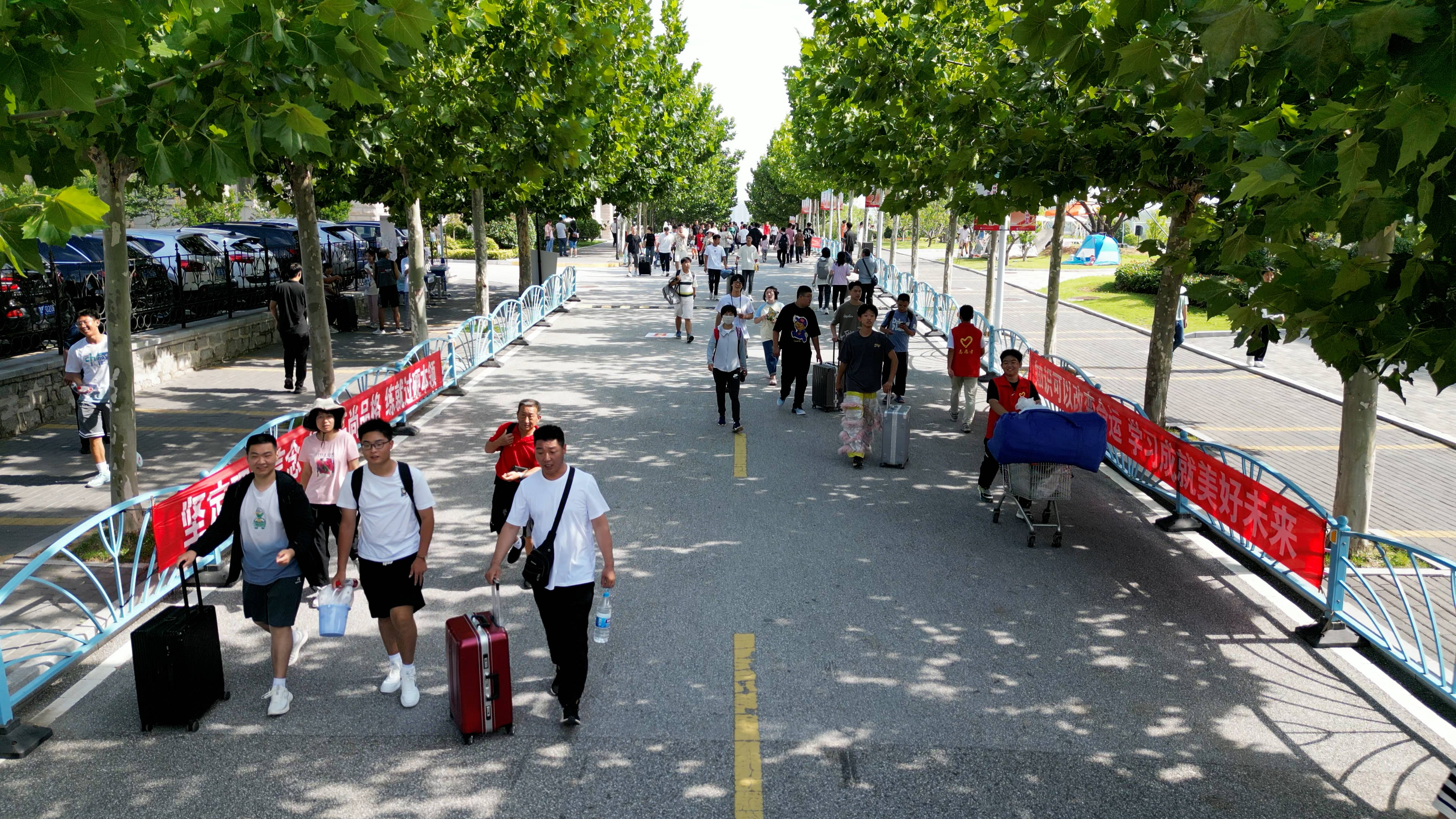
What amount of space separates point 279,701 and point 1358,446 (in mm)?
8204

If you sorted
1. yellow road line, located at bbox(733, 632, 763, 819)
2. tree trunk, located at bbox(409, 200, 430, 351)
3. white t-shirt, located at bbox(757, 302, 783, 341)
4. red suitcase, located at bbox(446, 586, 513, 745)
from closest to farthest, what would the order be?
yellow road line, located at bbox(733, 632, 763, 819), red suitcase, located at bbox(446, 586, 513, 745), tree trunk, located at bbox(409, 200, 430, 351), white t-shirt, located at bbox(757, 302, 783, 341)

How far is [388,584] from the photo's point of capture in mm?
5727

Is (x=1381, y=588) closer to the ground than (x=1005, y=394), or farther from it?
closer to the ground

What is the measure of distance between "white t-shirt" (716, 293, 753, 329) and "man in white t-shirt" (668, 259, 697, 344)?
227 inches

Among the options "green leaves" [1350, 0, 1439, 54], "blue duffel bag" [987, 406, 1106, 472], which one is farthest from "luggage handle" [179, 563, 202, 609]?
"blue duffel bag" [987, 406, 1106, 472]

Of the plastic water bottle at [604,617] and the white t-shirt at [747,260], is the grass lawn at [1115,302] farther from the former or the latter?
the plastic water bottle at [604,617]

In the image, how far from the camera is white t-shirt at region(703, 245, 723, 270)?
28562 mm

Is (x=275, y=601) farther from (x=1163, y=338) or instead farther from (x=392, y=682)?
(x=1163, y=338)

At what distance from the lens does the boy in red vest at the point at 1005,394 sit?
9469 millimetres

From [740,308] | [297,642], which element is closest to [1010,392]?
[740,308]

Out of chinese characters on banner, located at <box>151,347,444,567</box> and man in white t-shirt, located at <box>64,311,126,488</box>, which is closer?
chinese characters on banner, located at <box>151,347,444,567</box>

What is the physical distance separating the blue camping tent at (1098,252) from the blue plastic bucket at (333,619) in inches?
1781

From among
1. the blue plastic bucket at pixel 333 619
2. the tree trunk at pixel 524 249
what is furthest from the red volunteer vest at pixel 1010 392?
the tree trunk at pixel 524 249

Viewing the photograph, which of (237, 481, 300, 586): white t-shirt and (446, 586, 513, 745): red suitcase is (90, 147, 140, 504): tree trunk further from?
(446, 586, 513, 745): red suitcase
